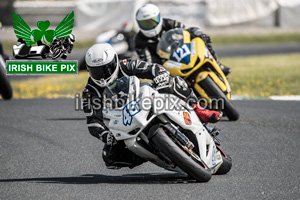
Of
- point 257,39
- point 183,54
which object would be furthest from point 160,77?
point 257,39

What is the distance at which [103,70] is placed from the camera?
6.15 meters

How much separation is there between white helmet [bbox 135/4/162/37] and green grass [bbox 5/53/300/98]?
3.49 m

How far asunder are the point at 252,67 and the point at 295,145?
10578mm

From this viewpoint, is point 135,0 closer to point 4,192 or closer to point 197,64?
point 197,64

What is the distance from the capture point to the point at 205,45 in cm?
929

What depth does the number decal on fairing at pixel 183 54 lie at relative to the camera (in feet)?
28.9

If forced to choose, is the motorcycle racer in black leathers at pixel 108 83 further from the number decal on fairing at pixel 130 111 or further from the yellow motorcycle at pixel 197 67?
the yellow motorcycle at pixel 197 67

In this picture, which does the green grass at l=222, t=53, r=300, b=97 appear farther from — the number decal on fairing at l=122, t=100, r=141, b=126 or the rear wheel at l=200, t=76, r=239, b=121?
the number decal on fairing at l=122, t=100, r=141, b=126

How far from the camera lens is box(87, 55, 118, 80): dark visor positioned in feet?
20.1

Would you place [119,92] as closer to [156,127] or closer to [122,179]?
[156,127]

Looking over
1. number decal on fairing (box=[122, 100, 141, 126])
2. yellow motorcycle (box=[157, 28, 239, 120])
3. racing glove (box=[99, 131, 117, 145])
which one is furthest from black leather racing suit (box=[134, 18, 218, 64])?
number decal on fairing (box=[122, 100, 141, 126])

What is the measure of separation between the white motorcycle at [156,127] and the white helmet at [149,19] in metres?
4.62

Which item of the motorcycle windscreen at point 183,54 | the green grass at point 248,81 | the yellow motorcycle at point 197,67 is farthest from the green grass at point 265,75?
the motorcycle windscreen at point 183,54

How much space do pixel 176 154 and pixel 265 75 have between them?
1089cm
